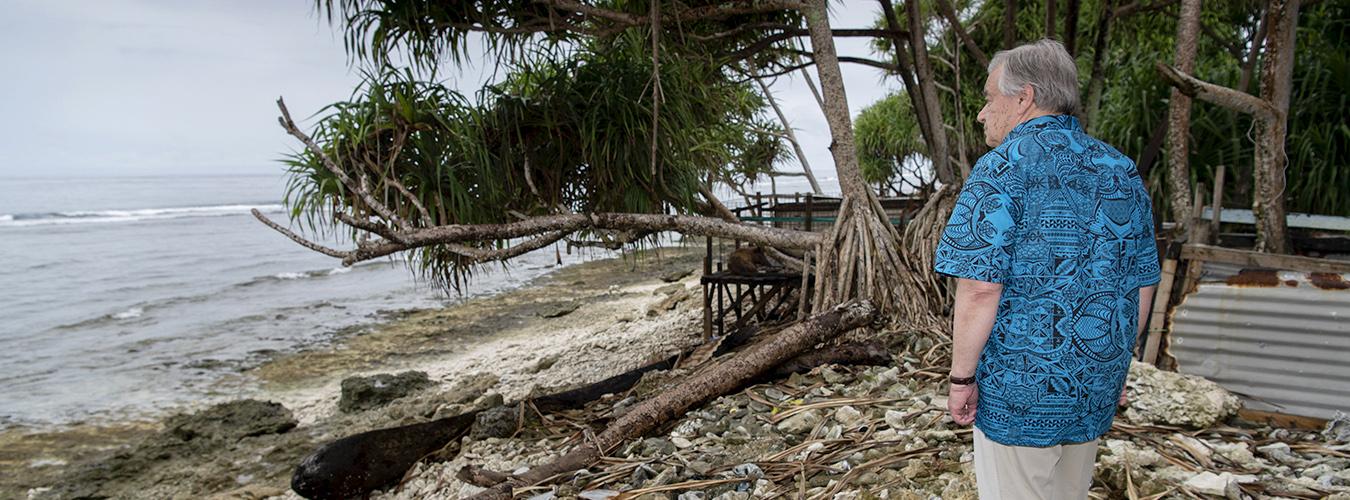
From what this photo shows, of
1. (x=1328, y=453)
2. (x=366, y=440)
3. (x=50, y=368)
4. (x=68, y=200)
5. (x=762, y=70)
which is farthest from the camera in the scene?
(x=68, y=200)

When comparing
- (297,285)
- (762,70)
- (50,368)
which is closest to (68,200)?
(297,285)

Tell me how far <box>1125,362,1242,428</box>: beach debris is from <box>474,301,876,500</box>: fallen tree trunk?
1.54 meters

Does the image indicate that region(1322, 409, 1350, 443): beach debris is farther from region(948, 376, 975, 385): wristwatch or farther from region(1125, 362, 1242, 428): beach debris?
region(948, 376, 975, 385): wristwatch

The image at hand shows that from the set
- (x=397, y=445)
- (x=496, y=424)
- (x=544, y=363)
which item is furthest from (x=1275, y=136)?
(x=544, y=363)

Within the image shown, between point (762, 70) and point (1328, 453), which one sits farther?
point (762, 70)

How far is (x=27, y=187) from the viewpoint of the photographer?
54469 mm

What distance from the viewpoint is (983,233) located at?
1.68m

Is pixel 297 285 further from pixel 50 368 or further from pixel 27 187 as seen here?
pixel 27 187

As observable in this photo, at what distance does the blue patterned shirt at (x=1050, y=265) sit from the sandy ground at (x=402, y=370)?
4.92 metres

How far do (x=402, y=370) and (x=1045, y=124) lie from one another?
8.86 meters

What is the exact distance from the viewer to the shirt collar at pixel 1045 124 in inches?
68.3

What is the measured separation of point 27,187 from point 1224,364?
225ft

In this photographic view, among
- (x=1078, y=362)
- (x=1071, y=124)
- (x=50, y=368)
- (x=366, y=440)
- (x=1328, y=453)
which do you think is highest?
(x=1071, y=124)

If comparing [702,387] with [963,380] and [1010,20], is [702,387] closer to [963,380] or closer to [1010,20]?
[963,380]
